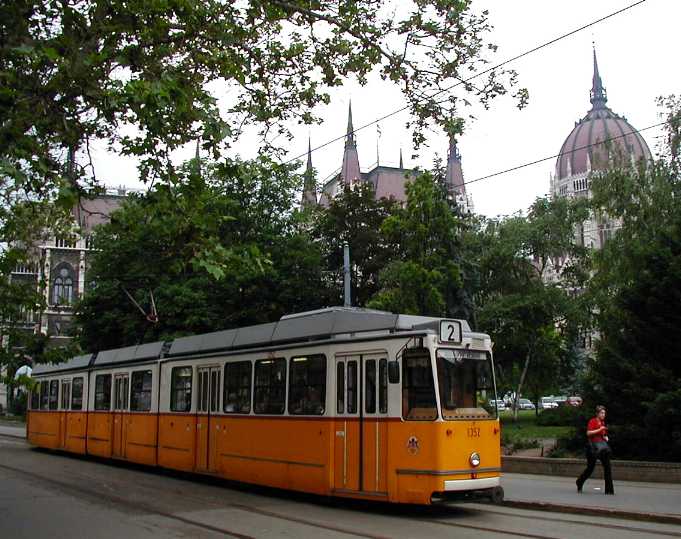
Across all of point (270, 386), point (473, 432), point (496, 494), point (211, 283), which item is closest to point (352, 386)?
point (473, 432)

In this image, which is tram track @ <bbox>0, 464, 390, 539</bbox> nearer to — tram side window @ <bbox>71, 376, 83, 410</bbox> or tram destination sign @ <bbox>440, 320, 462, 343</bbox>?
tram destination sign @ <bbox>440, 320, 462, 343</bbox>

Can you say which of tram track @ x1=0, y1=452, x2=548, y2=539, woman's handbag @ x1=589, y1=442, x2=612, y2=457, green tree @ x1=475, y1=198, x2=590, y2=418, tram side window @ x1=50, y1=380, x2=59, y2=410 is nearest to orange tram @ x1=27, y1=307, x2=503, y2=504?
tram track @ x1=0, y1=452, x2=548, y2=539

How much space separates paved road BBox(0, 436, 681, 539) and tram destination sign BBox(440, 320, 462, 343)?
265cm

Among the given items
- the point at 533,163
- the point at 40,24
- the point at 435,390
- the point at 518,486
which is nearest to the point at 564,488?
the point at 518,486

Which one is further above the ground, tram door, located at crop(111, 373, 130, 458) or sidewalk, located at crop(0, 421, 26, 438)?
tram door, located at crop(111, 373, 130, 458)

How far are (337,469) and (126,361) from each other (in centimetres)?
962

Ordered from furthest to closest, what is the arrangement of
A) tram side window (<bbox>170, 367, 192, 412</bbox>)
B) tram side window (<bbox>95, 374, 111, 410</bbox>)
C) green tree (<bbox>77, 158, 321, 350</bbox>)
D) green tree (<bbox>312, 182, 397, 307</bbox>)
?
green tree (<bbox>312, 182, 397, 307</bbox>) → green tree (<bbox>77, 158, 321, 350</bbox>) → tram side window (<bbox>95, 374, 111, 410</bbox>) → tram side window (<bbox>170, 367, 192, 412</bbox>)

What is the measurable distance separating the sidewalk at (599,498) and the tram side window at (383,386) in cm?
316

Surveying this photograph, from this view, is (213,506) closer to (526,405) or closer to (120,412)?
(120,412)

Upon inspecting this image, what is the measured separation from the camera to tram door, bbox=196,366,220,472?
50.6 feet

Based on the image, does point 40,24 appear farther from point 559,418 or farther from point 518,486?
point 559,418

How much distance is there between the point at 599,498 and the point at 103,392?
13.7 m

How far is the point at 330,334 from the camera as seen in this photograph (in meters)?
12.6

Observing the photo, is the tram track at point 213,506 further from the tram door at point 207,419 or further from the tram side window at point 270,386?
the tram side window at point 270,386
